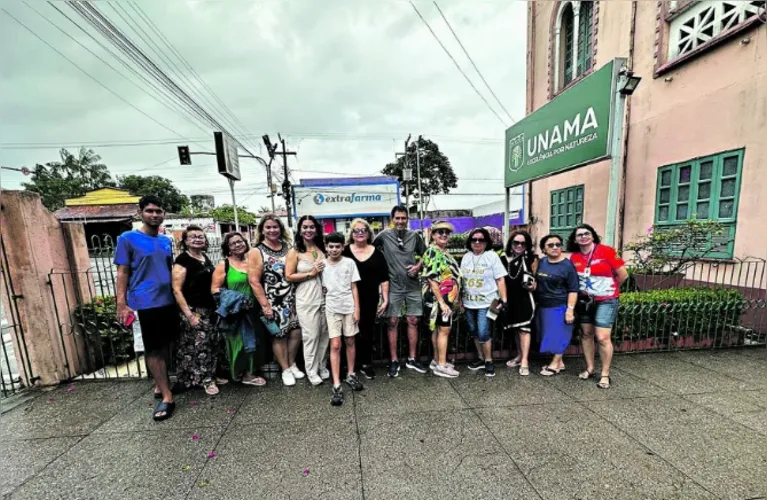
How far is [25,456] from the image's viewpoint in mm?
2361

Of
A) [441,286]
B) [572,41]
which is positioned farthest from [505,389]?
[572,41]

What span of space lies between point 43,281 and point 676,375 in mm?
6895

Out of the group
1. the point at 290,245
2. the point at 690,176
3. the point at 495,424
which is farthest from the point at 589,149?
the point at 290,245

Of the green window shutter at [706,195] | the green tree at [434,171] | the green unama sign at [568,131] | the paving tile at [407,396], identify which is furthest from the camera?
the green tree at [434,171]

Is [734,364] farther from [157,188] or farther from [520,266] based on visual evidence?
[157,188]

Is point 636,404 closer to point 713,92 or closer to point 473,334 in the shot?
point 473,334

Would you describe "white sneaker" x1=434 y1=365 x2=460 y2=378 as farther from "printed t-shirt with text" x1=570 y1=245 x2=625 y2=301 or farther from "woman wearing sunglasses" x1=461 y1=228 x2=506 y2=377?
"printed t-shirt with text" x1=570 y1=245 x2=625 y2=301

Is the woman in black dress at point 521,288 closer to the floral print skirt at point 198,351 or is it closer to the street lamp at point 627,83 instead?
the street lamp at point 627,83

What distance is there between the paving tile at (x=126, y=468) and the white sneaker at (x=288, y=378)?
0.80 m

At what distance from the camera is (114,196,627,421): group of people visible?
2.89m

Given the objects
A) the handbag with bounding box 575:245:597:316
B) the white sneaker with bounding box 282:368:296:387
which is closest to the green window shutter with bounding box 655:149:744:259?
the handbag with bounding box 575:245:597:316

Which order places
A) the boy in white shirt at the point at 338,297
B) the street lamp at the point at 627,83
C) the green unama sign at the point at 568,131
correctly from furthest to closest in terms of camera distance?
the green unama sign at the point at 568,131 < the street lamp at the point at 627,83 < the boy in white shirt at the point at 338,297

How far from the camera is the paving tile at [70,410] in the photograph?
2664 mm

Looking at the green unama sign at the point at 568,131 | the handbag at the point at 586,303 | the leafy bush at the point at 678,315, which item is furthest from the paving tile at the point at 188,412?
the green unama sign at the point at 568,131
